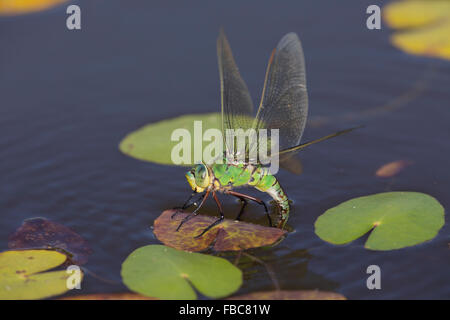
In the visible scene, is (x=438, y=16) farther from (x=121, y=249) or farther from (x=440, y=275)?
(x=121, y=249)

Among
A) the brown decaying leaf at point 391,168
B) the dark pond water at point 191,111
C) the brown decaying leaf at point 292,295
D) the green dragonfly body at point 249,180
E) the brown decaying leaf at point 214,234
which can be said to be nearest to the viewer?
the brown decaying leaf at point 292,295

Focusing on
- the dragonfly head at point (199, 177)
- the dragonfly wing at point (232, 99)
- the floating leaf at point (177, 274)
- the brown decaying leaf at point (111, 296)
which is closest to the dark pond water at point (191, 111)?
the brown decaying leaf at point (111, 296)

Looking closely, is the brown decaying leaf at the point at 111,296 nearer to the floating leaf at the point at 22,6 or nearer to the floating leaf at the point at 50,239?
the floating leaf at the point at 50,239

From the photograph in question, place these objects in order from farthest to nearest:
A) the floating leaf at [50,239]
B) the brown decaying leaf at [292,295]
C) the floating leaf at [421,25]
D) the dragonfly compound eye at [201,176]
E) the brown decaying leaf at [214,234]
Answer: the floating leaf at [421,25] → the dragonfly compound eye at [201,176] → the floating leaf at [50,239] → the brown decaying leaf at [214,234] → the brown decaying leaf at [292,295]

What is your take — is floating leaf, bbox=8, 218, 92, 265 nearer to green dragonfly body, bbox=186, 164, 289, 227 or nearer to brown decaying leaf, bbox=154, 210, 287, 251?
brown decaying leaf, bbox=154, 210, 287, 251

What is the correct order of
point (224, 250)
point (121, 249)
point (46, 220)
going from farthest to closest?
point (46, 220) < point (121, 249) < point (224, 250)

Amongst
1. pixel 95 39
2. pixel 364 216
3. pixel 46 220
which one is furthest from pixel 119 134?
pixel 364 216

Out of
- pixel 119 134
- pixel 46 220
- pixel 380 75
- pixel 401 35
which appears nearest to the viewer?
pixel 46 220

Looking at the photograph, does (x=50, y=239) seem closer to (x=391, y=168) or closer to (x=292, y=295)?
(x=292, y=295)
